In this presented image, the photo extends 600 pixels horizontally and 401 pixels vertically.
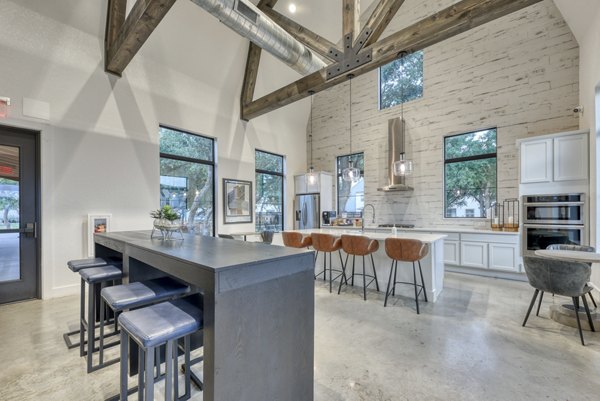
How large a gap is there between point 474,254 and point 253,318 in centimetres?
487

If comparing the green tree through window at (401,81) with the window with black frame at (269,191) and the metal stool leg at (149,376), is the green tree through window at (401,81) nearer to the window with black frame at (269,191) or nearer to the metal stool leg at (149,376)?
the window with black frame at (269,191)

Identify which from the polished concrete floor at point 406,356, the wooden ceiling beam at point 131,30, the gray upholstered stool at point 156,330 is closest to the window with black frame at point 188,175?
the wooden ceiling beam at point 131,30

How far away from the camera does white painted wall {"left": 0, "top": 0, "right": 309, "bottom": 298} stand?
356 centimetres

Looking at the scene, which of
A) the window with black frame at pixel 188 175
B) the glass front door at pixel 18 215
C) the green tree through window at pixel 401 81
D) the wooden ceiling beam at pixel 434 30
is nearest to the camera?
the wooden ceiling beam at pixel 434 30

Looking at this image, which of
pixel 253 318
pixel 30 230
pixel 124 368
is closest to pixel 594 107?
pixel 253 318

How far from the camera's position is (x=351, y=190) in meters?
7.34

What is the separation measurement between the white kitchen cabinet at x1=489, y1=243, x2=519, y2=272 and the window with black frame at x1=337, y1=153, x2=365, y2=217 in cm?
302

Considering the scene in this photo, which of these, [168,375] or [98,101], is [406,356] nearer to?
[168,375]

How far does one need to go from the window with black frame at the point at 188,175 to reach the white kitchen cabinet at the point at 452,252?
461cm

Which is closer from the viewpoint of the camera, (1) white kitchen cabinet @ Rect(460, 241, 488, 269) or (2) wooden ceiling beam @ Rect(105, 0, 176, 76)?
(2) wooden ceiling beam @ Rect(105, 0, 176, 76)

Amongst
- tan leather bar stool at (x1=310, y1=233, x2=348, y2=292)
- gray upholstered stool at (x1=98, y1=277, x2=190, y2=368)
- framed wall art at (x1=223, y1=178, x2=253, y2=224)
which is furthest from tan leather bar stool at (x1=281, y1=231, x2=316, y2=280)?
gray upholstered stool at (x1=98, y1=277, x2=190, y2=368)

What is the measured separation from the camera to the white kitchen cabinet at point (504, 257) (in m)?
4.51

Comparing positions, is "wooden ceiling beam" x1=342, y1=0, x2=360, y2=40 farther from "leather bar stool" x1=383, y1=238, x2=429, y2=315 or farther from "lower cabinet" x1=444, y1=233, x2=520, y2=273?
"lower cabinet" x1=444, y1=233, x2=520, y2=273

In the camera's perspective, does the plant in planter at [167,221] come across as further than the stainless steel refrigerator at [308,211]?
No
